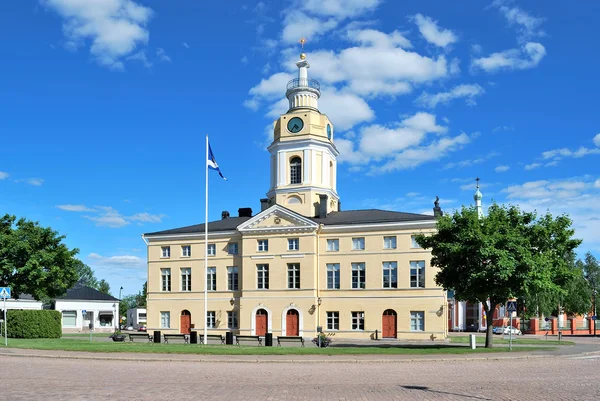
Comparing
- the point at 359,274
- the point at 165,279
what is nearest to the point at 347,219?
the point at 359,274

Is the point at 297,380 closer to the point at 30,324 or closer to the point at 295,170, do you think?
the point at 30,324

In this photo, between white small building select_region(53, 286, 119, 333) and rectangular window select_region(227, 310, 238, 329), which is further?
white small building select_region(53, 286, 119, 333)

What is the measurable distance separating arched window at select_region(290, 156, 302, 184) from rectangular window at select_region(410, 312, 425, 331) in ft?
54.2

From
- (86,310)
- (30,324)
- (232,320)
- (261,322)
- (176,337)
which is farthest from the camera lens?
(86,310)

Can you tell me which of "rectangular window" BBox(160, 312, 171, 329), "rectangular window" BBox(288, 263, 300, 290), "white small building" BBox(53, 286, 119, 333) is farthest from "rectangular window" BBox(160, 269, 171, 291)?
"white small building" BBox(53, 286, 119, 333)

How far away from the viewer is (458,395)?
14.9 m

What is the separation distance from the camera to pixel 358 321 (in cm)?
5288

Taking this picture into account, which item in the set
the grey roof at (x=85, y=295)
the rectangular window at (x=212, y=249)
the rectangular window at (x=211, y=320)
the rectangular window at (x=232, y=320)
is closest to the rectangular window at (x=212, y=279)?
the rectangular window at (x=212, y=249)

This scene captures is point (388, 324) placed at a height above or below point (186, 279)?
below

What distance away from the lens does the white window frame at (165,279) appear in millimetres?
58844

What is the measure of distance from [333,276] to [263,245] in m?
6.69

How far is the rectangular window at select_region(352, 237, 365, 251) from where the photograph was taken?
5334 centimetres

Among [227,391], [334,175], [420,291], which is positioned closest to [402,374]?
[227,391]

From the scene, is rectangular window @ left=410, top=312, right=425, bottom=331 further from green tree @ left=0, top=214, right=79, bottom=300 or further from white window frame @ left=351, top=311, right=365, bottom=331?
green tree @ left=0, top=214, right=79, bottom=300
